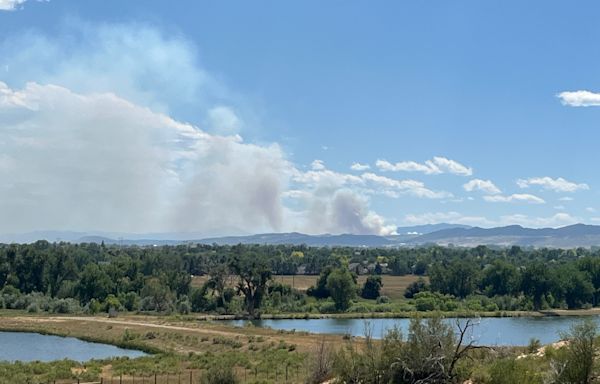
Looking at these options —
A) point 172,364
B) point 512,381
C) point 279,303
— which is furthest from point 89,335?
point 512,381

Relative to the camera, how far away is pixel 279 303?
117750 millimetres

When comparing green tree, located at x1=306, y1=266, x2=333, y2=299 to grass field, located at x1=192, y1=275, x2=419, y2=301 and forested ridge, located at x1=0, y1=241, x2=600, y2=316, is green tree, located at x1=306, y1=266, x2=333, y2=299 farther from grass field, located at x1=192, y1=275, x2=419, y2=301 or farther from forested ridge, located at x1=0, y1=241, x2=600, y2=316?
grass field, located at x1=192, y1=275, x2=419, y2=301

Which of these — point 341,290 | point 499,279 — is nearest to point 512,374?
point 341,290

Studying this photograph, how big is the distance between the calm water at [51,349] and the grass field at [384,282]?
69234mm

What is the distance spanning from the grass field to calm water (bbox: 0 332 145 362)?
2726 inches

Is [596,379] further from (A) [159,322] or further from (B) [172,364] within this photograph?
(A) [159,322]

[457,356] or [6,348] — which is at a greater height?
[457,356]

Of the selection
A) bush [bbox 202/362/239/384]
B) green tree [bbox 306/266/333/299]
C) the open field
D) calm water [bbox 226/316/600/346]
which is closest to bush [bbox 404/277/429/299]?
green tree [bbox 306/266/333/299]

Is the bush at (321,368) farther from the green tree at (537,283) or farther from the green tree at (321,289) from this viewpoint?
the green tree at (321,289)

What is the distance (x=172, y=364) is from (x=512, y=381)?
98.5ft

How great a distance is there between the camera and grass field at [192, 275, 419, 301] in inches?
5497

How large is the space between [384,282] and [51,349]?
10794 cm

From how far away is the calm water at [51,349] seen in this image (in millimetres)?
55062

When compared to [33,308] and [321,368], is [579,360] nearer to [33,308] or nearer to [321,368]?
[321,368]
